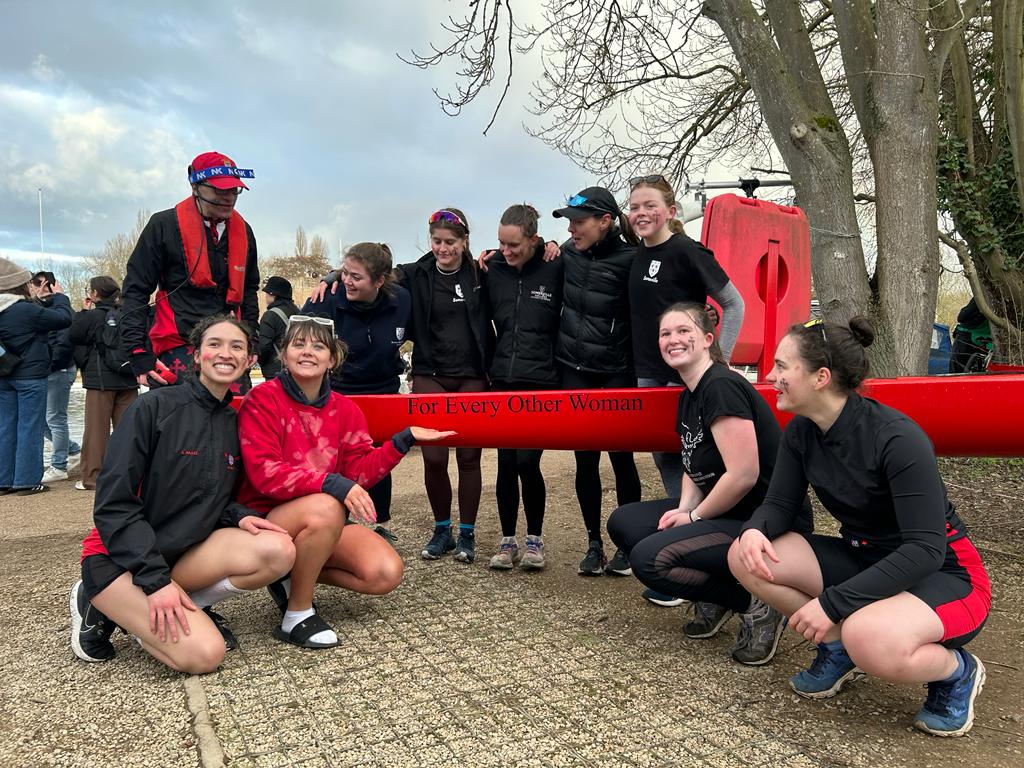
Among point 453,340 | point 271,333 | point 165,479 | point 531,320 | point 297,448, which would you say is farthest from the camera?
point 271,333

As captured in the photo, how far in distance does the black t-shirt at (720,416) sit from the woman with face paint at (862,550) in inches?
11.5

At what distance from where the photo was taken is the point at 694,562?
280 cm

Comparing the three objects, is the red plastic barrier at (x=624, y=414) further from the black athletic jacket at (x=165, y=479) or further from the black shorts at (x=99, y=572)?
the black shorts at (x=99, y=572)

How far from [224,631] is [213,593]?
214 millimetres

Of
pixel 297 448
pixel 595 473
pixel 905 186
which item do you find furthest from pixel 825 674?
pixel 905 186

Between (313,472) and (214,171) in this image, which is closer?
(313,472)

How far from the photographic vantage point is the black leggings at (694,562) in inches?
110

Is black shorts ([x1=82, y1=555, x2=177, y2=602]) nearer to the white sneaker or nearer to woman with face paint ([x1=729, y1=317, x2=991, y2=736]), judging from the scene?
woman with face paint ([x1=729, y1=317, x2=991, y2=736])

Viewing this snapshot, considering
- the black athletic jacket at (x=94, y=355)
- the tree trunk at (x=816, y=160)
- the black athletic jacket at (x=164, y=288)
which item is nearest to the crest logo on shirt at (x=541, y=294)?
the black athletic jacket at (x=164, y=288)

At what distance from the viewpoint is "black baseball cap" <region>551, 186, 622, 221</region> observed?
3742 millimetres

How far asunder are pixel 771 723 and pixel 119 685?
6.86 feet

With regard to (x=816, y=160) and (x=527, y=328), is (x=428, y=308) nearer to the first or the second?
(x=527, y=328)

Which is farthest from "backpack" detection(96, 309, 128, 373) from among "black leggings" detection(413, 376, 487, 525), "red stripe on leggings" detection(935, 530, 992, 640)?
"red stripe on leggings" detection(935, 530, 992, 640)

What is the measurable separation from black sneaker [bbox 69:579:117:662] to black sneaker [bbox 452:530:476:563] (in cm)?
170
